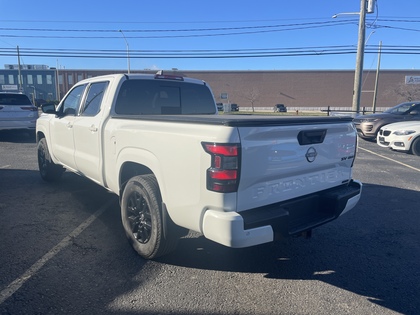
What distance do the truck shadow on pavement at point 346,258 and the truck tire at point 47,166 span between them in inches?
142

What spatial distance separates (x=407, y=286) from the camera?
3.08 m

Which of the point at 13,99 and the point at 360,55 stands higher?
the point at 360,55

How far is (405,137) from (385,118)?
2.82 m

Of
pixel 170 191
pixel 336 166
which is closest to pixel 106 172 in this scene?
pixel 170 191

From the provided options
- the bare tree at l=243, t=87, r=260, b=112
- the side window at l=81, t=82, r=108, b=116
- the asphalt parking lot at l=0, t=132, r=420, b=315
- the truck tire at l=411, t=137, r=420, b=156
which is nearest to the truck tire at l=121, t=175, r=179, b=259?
the asphalt parking lot at l=0, t=132, r=420, b=315

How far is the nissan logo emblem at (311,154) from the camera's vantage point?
309 centimetres

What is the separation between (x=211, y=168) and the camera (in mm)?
2578

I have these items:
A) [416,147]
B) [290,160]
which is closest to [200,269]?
[290,160]

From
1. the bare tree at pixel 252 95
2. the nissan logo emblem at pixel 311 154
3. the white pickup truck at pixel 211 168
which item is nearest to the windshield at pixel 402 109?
the white pickup truck at pixel 211 168

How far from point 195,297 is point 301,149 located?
1.59m

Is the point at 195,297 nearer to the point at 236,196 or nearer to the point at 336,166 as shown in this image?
the point at 236,196

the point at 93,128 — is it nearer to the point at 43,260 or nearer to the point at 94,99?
the point at 94,99

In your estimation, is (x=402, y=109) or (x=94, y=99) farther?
(x=402, y=109)

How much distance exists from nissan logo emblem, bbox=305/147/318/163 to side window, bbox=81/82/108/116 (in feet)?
8.78
